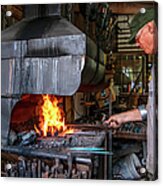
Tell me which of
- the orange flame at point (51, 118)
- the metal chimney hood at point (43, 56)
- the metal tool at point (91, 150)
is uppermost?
the metal chimney hood at point (43, 56)

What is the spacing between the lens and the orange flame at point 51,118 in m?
2.21

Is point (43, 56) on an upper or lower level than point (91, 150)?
upper

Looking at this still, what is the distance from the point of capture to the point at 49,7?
2.23 meters

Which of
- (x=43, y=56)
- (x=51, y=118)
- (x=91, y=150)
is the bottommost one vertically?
(x=91, y=150)

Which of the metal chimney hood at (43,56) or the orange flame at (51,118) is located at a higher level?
the metal chimney hood at (43,56)

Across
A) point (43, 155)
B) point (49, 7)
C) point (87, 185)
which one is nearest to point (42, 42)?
point (49, 7)

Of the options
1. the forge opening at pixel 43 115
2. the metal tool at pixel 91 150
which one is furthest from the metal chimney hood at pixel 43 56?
the metal tool at pixel 91 150

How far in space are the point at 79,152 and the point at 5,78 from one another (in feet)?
1.44

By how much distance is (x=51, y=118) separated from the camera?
2225 millimetres

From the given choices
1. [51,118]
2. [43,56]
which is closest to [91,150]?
[51,118]

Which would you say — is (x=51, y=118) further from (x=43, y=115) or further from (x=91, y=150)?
(x=91, y=150)

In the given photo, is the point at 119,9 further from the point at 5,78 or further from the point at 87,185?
the point at 87,185

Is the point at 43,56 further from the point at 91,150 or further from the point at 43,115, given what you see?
the point at 91,150

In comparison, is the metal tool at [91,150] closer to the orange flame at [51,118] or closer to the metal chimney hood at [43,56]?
the orange flame at [51,118]
